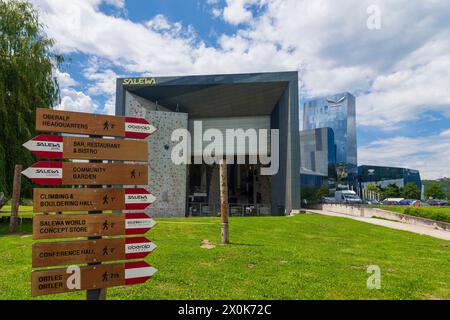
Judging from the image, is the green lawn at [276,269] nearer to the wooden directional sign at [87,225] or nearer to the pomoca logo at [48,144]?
the wooden directional sign at [87,225]

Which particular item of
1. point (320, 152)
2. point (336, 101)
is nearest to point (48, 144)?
point (320, 152)

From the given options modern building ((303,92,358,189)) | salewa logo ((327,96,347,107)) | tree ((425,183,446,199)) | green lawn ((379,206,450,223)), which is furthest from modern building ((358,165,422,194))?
→ green lawn ((379,206,450,223))

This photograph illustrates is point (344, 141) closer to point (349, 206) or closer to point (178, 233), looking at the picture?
point (349, 206)

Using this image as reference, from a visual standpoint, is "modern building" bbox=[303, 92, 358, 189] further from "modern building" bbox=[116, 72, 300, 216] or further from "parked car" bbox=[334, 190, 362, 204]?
"modern building" bbox=[116, 72, 300, 216]

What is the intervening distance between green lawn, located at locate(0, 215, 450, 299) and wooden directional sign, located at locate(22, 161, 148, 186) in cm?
230

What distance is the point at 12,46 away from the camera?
1562cm

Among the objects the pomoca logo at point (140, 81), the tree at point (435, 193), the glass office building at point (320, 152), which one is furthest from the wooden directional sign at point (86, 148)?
the glass office building at point (320, 152)

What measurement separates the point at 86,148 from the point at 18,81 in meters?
14.9

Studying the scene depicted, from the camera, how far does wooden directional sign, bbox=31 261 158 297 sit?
11.6 feet

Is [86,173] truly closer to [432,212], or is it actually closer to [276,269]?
[276,269]

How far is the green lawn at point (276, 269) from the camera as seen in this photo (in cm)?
528

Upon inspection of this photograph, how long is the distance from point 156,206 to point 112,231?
86.7ft

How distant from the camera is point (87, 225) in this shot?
3.84 meters

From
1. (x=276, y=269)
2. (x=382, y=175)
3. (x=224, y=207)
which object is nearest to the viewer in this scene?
(x=276, y=269)
